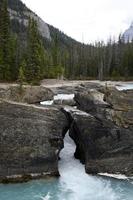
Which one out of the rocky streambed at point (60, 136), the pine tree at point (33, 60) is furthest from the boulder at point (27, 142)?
the pine tree at point (33, 60)

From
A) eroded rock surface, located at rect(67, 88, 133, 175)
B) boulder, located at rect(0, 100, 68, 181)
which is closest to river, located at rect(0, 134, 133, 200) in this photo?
boulder, located at rect(0, 100, 68, 181)

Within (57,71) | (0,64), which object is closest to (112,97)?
(0,64)

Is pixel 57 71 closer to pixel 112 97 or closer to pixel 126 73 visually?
pixel 126 73

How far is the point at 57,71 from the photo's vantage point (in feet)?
259

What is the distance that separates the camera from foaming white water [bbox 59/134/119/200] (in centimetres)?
1850

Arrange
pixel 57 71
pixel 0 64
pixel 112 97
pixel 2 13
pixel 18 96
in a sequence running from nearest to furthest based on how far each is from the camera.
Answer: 1. pixel 112 97
2. pixel 18 96
3. pixel 0 64
4. pixel 2 13
5. pixel 57 71

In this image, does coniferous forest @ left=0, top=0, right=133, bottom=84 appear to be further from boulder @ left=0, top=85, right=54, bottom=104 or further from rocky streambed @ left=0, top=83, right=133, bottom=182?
rocky streambed @ left=0, top=83, right=133, bottom=182

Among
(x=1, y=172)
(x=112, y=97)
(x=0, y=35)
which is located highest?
(x=0, y=35)

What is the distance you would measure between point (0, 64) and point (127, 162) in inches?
1376

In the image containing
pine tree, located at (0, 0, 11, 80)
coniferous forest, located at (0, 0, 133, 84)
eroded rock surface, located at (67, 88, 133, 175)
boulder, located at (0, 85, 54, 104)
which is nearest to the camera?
eroded rock surface, located at (67, 88, 133, 175)

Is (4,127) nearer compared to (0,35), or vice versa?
(4,127)

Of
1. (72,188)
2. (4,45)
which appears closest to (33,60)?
(4,45)

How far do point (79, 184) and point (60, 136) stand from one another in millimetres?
2971

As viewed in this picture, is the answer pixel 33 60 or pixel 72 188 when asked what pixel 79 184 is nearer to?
pixel 72 188
